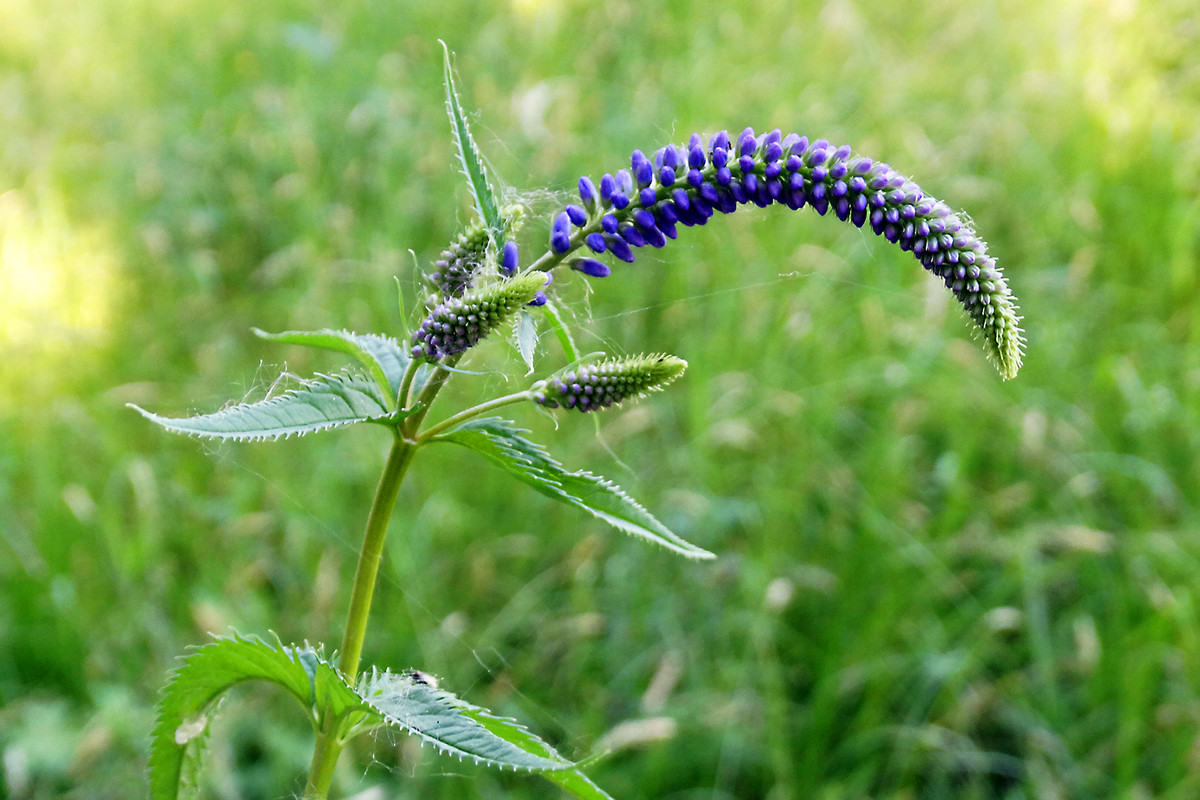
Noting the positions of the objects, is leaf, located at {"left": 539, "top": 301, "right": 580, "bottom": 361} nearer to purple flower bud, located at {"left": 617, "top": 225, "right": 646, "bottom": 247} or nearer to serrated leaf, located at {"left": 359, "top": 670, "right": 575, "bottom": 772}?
purple flower bud, located at {"left": 617, "top": 225, "right": 646, "bottom": 247}

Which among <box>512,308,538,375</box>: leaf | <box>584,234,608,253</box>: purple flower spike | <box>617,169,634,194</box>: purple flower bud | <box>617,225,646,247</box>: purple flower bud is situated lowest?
<box>512,308,538,375</box>: leaf

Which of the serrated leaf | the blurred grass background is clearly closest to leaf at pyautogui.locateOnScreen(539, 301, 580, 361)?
the serrated leaf

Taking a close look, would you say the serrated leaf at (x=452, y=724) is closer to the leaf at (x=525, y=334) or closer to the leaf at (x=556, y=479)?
the leaf at (x=556, y=479)

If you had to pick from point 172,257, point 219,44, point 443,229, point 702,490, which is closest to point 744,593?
point 702,490

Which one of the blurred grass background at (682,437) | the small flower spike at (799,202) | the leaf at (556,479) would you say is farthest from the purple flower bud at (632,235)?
the blurred grass background at (682,437)

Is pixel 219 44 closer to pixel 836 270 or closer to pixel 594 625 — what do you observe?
pixel 836 270

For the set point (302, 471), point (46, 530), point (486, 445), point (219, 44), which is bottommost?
point (46, 530)

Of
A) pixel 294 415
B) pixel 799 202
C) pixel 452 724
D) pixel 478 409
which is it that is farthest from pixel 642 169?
pixel 452 724
